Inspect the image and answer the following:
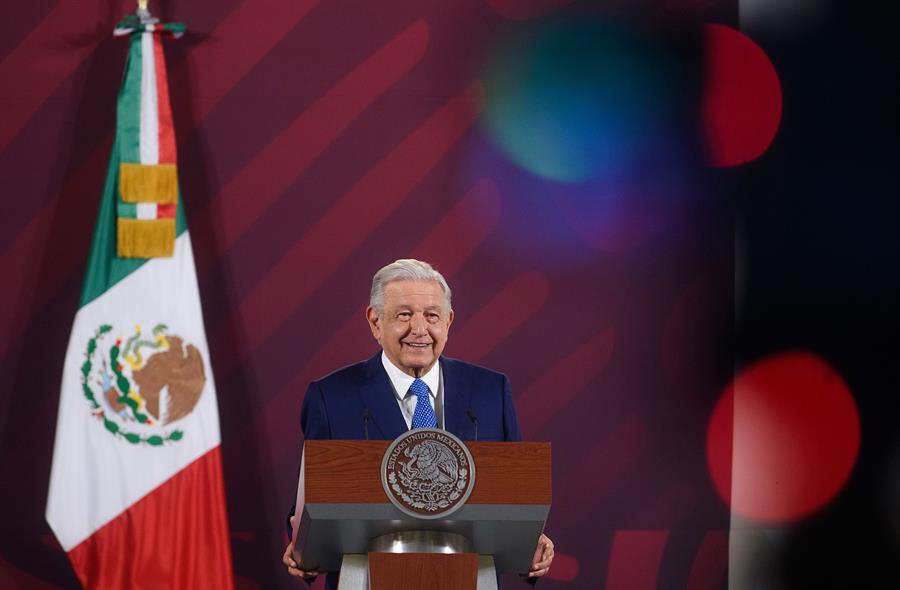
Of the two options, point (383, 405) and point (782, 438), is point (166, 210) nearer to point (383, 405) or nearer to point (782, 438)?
point (383, 405)

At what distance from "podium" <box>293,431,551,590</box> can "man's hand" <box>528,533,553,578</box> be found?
1.12 ft

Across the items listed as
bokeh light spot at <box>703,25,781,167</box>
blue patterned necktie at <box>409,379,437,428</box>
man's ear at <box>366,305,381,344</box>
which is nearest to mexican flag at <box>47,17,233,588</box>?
man's ear at <box>366,305,381,344</box>

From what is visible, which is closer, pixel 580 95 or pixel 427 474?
pixel 427 474

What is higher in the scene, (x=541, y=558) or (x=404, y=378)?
(x=404, y=378)

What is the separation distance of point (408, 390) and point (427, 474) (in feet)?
2.27

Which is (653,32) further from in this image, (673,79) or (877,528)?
(877,528)

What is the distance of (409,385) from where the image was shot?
9.17 feet

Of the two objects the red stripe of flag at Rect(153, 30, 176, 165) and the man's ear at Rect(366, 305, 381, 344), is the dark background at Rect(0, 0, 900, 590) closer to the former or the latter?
the red stripe of flag at Rect(153, 30, 176, 165)

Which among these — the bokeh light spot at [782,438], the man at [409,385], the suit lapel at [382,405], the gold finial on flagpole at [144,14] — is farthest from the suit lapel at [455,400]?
the gold finial on flagpole at [144,14]

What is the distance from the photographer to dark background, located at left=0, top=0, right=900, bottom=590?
460 cm

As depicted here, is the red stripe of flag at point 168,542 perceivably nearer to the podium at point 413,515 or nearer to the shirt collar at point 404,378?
the shirt collar at point 404,378

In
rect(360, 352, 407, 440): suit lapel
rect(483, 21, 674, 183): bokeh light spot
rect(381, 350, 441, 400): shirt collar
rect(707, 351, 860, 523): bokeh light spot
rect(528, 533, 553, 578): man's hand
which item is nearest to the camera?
rect(528, 533, 553, 578): man's hand

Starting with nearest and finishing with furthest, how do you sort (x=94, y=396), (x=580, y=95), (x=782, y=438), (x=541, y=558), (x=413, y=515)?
(x=413, y=515), (x=541, y=558), (x=94, y=396), (x=782, y=438), (x=580, y=95)

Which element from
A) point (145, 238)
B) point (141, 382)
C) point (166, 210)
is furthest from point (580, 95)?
point (141, 382)
